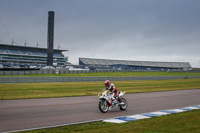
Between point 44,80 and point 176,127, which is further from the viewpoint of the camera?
point 44,80

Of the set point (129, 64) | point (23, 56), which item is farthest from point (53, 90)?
point (129, 64)

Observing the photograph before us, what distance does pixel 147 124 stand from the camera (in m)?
7.66

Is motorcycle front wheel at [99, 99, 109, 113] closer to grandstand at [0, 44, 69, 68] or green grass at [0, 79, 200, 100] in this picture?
green grass at [0, 79, 200, 100]

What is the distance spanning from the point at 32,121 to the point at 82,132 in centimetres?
280

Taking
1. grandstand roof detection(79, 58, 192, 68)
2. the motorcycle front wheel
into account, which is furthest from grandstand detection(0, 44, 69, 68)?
the motorcycle front wheel

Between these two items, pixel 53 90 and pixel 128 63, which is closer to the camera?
pixel 53 90

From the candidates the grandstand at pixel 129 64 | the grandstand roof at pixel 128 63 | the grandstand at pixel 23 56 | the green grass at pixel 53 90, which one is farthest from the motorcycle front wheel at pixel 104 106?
the grandstand roof at pixel 128 63

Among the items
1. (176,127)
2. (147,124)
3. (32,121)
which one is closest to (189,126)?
(176,127)

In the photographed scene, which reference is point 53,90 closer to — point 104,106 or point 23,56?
point 104,106

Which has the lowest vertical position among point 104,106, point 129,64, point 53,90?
point 53,90

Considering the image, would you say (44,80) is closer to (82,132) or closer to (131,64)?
(82,132)

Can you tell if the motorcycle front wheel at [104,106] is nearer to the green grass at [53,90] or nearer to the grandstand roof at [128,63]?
the green grass at [53,90]

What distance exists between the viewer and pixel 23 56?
118188 mm

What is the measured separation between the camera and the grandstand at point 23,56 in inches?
4353
